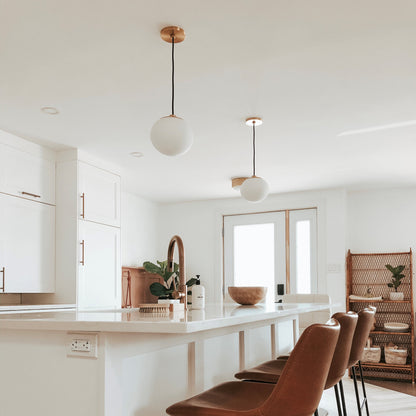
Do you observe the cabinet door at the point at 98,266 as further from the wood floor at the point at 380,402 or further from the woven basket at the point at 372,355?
the woven basket at the point at 372,355

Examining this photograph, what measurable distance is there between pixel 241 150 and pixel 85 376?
11.1ft

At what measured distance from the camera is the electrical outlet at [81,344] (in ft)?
5.63

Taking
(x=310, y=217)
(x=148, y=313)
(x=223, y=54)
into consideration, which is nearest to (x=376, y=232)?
(x=310, y=217)

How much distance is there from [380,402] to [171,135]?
350 cm

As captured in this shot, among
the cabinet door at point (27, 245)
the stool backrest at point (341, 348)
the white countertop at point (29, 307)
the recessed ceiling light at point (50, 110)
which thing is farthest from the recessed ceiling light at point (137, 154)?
the stool backrest at point (341, 348)

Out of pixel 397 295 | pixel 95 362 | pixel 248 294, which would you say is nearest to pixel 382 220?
pixel 397 295

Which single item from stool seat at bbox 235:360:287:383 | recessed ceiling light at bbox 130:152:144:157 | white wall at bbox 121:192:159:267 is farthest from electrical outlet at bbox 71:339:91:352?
white wall at bbox 121:192:159:267

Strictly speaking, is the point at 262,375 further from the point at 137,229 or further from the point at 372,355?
the point at 137,229

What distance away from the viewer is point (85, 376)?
174cm

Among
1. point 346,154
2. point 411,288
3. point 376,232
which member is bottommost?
point 411,288

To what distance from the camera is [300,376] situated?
1612mm

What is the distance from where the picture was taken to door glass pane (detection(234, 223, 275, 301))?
23.4 feet

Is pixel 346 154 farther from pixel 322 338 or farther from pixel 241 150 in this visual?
pixel 322 338

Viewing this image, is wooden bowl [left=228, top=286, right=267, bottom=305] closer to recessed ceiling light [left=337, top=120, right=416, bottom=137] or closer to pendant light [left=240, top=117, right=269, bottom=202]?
pendant light [left=240, top=117, right=269, bottom=202]
